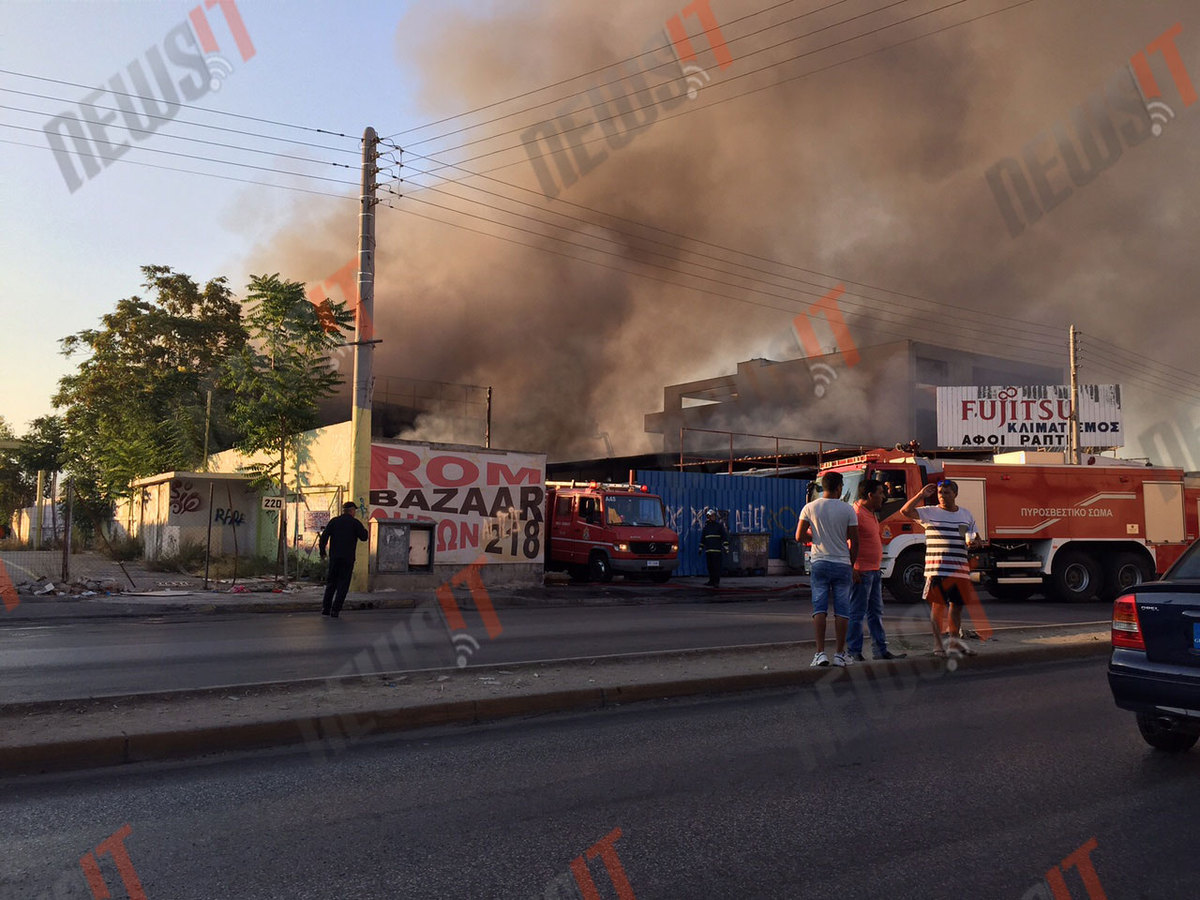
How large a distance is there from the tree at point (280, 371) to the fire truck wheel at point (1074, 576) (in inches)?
669

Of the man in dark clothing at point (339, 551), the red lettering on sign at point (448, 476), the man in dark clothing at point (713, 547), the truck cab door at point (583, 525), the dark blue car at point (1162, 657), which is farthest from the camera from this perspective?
the truck cab door at point (583, 525)

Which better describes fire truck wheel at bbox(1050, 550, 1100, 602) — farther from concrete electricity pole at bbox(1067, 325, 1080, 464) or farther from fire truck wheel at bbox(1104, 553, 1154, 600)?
concrete electricity pole at bbox(1067, 325, 1080, 464)

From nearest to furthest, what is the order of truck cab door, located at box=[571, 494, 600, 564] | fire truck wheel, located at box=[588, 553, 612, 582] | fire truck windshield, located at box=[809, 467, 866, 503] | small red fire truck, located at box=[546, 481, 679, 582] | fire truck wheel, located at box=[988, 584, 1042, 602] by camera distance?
fire truck windshield, located at box=[809, 467, 866, 503]
fire truck wheel, located at box=[988, 584, 1042, 602]
small red fire truck, located at box=[546, 481, 679, 582]
fire truck wheel, located at box=[588, 553, 612, 582]
truck cab door, located at box=[571, 494, 600, 564]

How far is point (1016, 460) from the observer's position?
1941cm

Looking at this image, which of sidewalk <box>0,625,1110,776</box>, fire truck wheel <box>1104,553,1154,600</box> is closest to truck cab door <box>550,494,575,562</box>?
fire truck wheel <box>1104,553,1154,600</box>

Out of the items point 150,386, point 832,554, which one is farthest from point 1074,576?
point 150,386

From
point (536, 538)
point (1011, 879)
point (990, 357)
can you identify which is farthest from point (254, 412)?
point (990, 357)

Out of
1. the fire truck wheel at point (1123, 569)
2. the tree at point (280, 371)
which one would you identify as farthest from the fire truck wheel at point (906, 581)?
the tree at point (280, 371)

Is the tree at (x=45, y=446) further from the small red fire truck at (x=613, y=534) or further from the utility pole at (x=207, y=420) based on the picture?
the small red fire truck at (x=613, y=534)

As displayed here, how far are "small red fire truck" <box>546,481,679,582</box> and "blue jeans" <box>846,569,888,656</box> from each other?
1220 centimetres

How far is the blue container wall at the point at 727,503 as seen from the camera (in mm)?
23969

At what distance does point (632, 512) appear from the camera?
69.2 feet

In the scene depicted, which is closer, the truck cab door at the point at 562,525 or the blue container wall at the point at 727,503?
the truck cab door at the point at 562,525

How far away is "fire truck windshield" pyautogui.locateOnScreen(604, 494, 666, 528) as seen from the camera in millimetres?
20938
